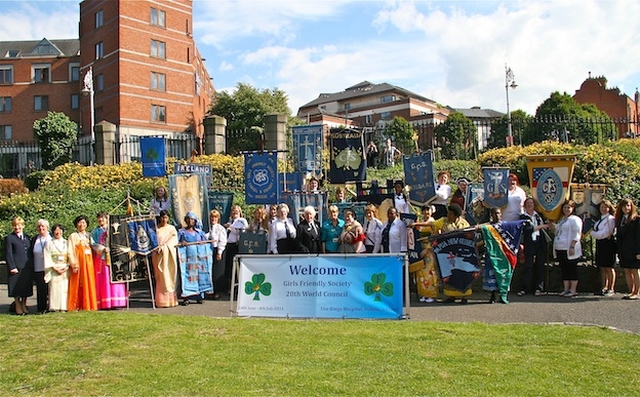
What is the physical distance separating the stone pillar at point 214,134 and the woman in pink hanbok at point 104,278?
12.2 meters

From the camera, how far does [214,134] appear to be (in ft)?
76.1

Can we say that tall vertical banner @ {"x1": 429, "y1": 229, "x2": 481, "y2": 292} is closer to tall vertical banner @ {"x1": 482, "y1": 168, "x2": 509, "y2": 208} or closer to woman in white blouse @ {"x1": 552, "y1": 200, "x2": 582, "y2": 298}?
tall vertical banner @ {"x1": 482, "y1": 168, "x2": 509, "y2": 208}

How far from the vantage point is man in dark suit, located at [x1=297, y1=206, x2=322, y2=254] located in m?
11.6

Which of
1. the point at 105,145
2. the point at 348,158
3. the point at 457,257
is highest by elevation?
the point at 105,145

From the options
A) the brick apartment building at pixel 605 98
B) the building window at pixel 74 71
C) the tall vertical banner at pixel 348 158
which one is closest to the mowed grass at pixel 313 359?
the tall vertical banner at pixel 348 158

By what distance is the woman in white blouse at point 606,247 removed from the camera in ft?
36.4

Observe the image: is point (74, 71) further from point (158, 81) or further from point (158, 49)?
point (158, 81)

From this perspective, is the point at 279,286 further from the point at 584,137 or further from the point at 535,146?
the point at 584,137

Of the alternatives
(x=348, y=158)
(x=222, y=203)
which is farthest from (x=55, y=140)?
(x=348, y=158)

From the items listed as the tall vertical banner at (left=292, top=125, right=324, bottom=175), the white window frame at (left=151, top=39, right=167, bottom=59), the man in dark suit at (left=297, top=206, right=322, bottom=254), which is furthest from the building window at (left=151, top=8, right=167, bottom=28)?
the man in dark suit at (left=297, top=206, right=322, bottom=254)

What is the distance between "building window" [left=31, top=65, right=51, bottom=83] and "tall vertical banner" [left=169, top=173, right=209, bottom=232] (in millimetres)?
56465

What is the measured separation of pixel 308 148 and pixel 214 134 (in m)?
9.61

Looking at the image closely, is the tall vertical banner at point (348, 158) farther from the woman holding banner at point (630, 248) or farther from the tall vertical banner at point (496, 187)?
the woman holding banner at point (630, 248)

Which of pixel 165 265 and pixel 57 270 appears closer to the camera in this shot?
pixel 57 270
